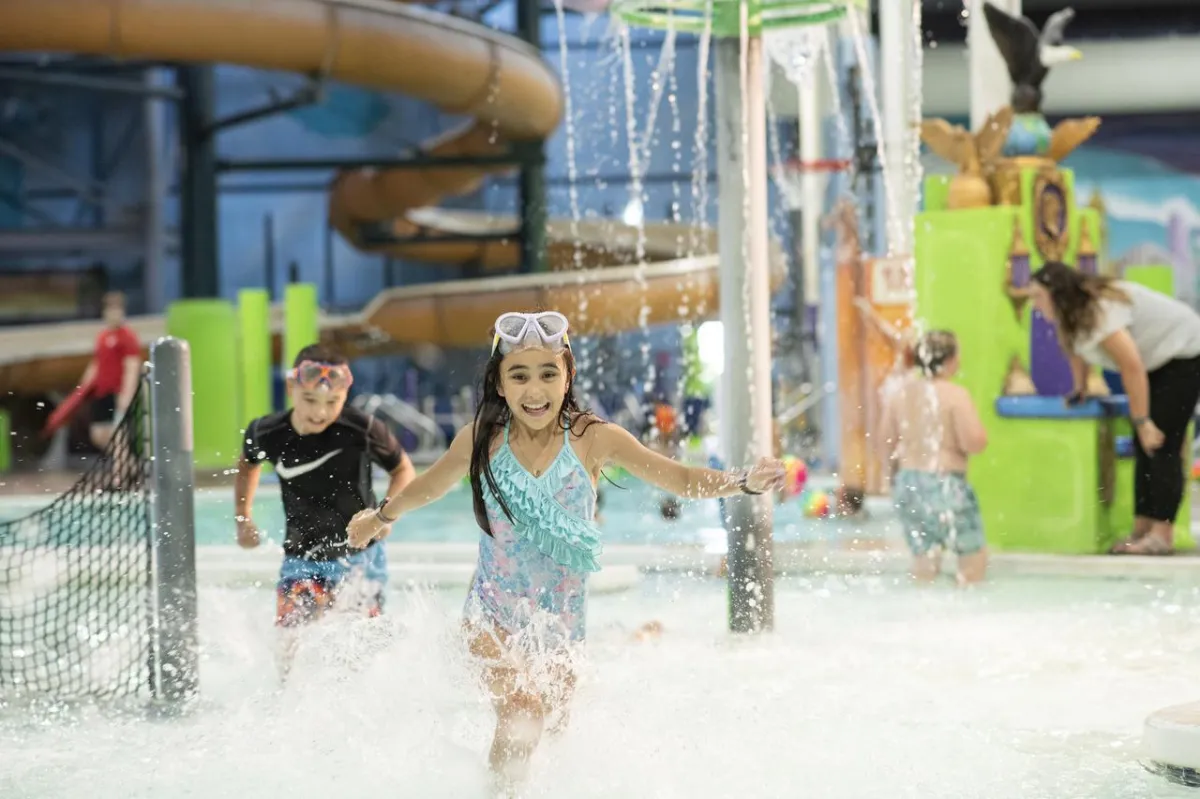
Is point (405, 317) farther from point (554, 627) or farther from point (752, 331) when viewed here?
point (554, 627)

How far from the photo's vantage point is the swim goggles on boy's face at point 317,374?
13.1ft

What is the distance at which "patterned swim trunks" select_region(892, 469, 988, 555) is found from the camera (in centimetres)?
588

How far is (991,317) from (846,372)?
2385mm

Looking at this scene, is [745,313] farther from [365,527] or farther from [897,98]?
[897,98]

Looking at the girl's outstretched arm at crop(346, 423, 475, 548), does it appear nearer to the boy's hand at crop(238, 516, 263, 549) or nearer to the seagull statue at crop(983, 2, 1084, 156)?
the boy's hand at crop(238, 516, 263, 549)

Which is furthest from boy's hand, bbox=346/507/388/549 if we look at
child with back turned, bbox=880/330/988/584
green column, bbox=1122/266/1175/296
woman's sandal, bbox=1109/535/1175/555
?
green column, bbox=1122/266/1175/296

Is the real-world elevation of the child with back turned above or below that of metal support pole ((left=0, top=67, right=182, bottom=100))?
below

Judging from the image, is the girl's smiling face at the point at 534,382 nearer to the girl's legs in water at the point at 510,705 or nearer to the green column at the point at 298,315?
the girl's legs in water at the point at 510,705

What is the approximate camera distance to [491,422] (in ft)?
9.69

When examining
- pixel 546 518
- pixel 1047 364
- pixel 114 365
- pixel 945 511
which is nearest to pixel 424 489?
pixel 546 518

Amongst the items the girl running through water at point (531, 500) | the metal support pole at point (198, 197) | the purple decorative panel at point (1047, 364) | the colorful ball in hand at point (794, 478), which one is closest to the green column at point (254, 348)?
the metal support pole at point (198, 197)

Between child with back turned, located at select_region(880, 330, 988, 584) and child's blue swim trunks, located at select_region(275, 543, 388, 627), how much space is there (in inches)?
104

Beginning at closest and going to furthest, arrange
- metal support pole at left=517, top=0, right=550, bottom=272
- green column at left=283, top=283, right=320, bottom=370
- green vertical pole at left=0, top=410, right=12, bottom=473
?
green column at left=283, top=283, right=320, bottom=370 → green vertical pole at left=0, top=410, right=12, bottom=473 → metal support pole at left=517, top=0, right=550, bottom=272

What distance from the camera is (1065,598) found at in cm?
566
